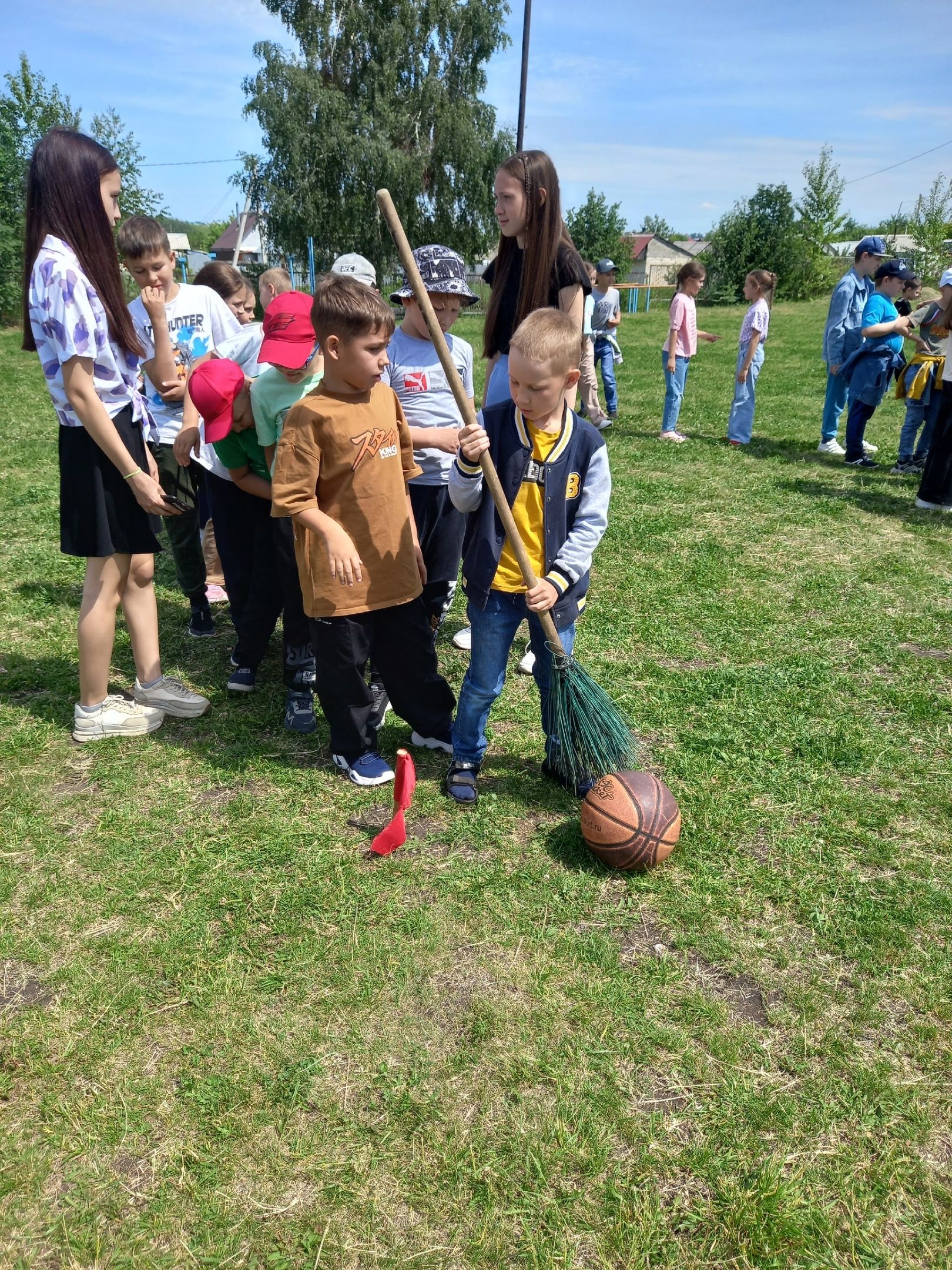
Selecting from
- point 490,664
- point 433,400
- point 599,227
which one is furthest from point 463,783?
point 599,227

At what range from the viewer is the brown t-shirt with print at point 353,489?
3256 mm

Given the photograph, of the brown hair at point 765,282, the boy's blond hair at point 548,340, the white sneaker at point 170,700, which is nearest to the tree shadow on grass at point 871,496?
the brown hair at point 765,282

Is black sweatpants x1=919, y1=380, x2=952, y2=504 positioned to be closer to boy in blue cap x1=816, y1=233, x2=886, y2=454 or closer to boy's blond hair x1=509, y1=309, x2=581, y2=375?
boy in blue cap x1=816, y1=233, x2=886, y2=454

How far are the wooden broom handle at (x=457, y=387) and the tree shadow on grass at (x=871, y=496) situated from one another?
5.76m

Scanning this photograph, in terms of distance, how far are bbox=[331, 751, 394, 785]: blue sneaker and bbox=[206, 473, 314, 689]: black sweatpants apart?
611mm

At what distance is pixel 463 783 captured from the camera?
11.9 feet

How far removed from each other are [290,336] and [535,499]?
134 cm

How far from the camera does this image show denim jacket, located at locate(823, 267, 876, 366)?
9406 millimetres

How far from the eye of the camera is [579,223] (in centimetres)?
5869

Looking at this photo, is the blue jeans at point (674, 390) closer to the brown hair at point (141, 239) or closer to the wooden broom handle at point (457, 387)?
the brown hair at point (141, 239)

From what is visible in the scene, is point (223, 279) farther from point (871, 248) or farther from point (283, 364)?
point (871, 248)

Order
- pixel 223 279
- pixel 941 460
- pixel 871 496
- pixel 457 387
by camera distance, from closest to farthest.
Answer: pixel 457 387 < pixel 223 279 < pixel 941 460 < pixel 871 496

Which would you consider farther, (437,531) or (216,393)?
(437,531)

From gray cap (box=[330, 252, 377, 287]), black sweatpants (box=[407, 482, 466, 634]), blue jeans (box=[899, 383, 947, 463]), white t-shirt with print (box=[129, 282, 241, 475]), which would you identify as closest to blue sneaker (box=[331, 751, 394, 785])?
black sweatpants (box=[407, 482, 466, 634])
